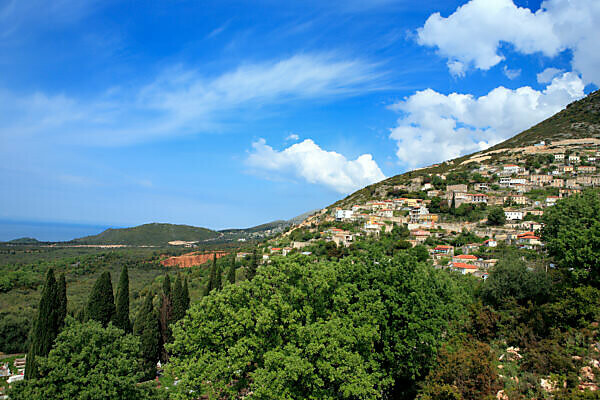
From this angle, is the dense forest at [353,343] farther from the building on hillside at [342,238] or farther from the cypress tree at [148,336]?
the building on hillside at [342,238]

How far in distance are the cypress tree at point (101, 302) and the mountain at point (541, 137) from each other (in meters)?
73.6

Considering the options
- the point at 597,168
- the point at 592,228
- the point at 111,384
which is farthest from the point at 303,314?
the point at 597,168

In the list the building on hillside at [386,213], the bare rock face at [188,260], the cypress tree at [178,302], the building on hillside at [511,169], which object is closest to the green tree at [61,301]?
the cypress tree at [178,302]

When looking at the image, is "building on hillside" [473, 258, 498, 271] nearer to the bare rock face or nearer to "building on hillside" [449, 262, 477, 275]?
"building on hillside" [449, 262, 477, 275]

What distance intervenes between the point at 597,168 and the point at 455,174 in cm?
2799

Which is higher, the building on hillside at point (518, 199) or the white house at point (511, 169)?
the white house at point (511, 169)

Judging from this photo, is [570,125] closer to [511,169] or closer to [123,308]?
[511,169]

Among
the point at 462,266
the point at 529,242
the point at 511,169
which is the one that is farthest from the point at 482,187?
the point at 462,266

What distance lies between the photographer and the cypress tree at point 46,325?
1925cm

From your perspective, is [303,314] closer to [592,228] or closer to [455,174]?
[592,228]

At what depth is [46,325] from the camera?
19.4 meters

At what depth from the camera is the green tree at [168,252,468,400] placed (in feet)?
35.1

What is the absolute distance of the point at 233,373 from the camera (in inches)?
452

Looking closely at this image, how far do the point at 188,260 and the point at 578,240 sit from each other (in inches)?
2761
